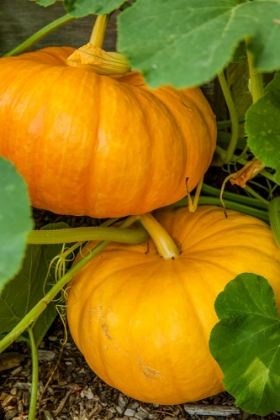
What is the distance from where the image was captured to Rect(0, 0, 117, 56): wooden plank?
1.85 m

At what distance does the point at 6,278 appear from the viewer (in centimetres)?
84

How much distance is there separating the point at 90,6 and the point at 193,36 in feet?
0.93

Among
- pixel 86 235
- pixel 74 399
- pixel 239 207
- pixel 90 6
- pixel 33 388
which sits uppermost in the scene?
pixel 90 6

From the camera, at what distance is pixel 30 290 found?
4.99ft

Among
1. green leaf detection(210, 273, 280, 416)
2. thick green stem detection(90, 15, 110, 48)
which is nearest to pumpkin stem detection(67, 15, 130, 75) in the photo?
thick green stem detection(90, 15, 110, 48)

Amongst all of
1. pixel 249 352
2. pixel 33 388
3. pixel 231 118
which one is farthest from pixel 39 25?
pixel 249 352

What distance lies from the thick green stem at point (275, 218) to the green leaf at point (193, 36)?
560mm

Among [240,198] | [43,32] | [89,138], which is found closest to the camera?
[89,138]

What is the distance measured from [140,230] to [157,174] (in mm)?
214

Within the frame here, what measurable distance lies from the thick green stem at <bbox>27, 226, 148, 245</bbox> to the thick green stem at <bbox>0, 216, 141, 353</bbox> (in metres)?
0.04

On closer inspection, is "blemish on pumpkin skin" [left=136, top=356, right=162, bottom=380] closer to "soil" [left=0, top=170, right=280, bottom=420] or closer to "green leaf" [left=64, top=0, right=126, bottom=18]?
"soil" [left=0, top=170, right=280, bottom=420]

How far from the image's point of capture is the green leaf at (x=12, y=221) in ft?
2.75

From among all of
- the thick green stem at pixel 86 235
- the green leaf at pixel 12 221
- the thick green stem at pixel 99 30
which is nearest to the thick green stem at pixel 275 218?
the thick green stem at pixel 86 235

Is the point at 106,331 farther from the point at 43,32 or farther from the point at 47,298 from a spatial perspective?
the point at 43,32
